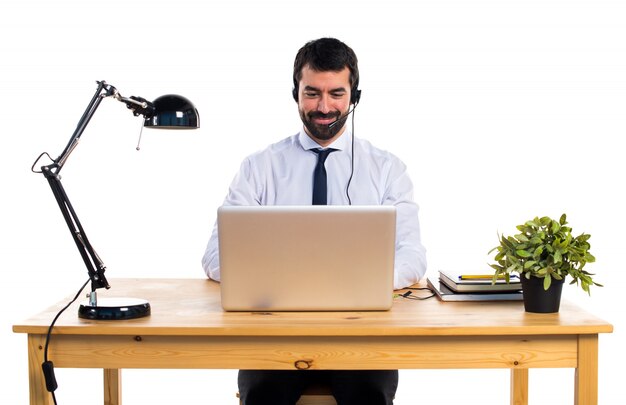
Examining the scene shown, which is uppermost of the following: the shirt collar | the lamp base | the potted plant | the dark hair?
the dark hair

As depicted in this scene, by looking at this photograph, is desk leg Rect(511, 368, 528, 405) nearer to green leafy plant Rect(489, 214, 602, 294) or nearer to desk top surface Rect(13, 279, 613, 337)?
desk top surface Rect(13, 279, 613, 337)

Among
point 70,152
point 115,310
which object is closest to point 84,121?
point 70,152

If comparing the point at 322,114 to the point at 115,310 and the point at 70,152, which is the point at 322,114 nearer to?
the point at 70,152

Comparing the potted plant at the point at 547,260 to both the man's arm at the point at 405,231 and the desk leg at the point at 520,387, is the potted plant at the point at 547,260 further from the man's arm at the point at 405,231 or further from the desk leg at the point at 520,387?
the desk leg at the point at 520,387

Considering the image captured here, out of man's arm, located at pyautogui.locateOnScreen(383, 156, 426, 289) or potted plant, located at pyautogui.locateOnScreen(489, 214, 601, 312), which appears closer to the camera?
potted plant, located at pyautogui.locateOnScreen(489, 214, 601, 312)

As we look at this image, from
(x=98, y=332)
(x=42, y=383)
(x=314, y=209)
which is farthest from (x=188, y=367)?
(x=314, y=209)

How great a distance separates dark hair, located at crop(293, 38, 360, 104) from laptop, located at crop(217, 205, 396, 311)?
1125 mm

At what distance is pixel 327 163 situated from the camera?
3.51 m

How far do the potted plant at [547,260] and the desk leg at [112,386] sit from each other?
1.58 m

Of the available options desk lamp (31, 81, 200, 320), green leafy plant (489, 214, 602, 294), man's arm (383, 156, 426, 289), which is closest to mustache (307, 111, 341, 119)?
man's arm (383, 156, 426, 289)

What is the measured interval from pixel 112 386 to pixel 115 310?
94cm

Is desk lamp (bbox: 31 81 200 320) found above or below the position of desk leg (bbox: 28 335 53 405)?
above

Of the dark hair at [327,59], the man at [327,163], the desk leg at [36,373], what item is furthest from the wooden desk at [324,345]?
the dark hair at [327,59]

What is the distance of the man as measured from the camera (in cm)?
330
